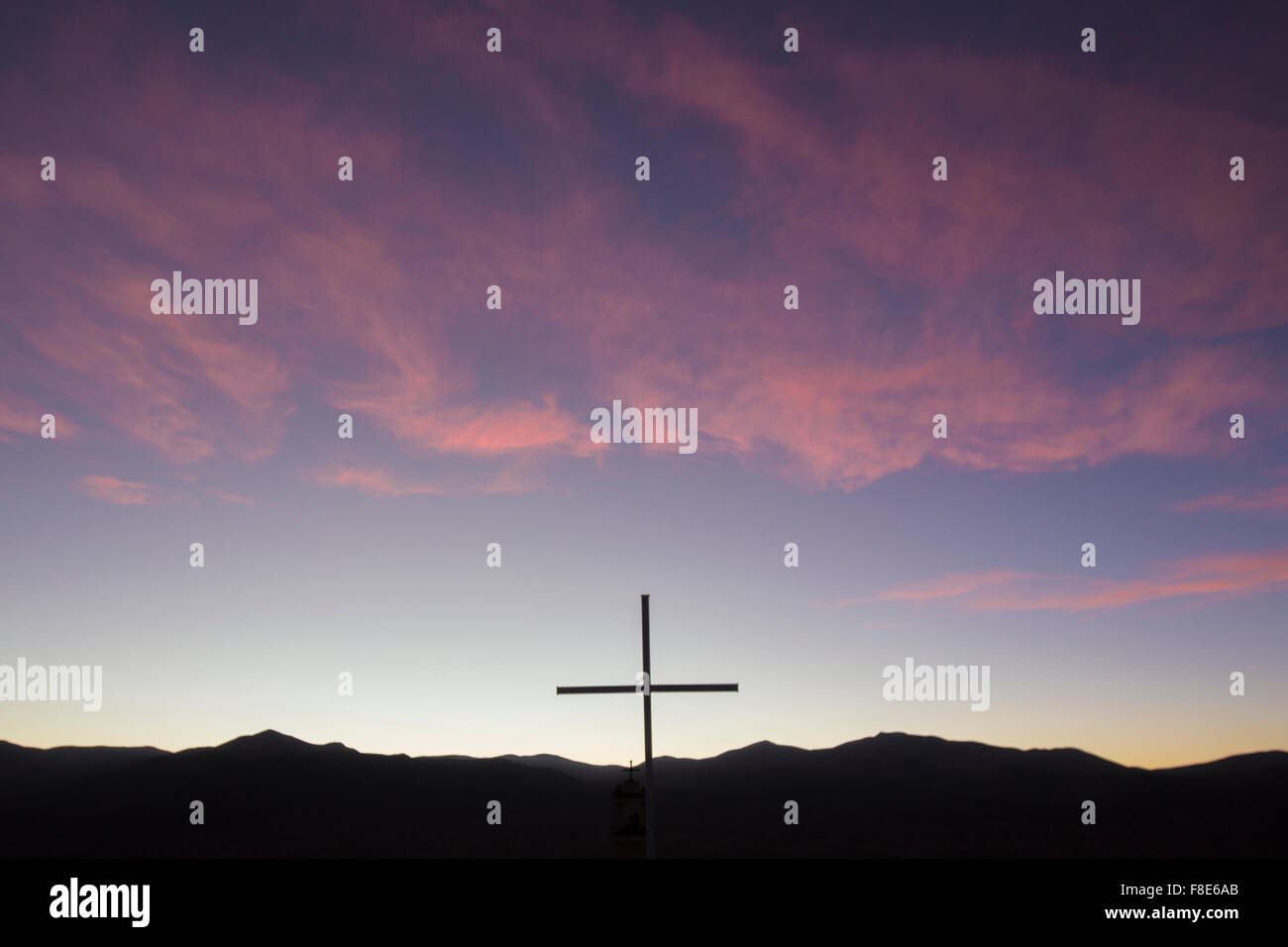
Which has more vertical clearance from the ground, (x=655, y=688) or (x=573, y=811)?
(x=655, y=688)

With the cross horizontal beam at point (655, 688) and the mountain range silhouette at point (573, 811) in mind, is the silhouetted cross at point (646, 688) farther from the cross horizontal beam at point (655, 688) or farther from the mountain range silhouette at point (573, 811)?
the mountain range silhouette at point (573, 811)

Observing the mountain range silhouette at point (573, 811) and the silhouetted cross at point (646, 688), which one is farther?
the mountain range silhouette at point (573, 811)

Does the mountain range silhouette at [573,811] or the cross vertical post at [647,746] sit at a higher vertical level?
the cross vertical post at [647,746]

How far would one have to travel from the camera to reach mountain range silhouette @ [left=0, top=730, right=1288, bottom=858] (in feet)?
282

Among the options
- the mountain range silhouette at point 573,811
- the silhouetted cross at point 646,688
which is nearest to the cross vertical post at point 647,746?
the silhouetted cross at point 646,688

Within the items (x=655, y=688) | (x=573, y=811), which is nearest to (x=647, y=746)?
(x=655, y=688)

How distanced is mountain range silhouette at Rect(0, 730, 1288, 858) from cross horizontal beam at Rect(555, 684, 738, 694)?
50.2 metres

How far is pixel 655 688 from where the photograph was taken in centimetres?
2100

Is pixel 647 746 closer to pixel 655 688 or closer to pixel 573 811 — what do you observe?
pixel 655 688

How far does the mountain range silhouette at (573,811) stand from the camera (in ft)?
282

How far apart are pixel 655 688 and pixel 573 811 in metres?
91.6

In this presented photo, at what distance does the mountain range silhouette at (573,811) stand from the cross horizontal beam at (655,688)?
50.2m
